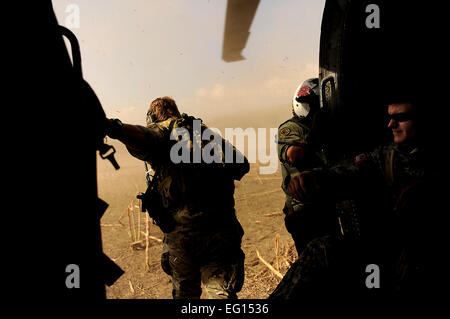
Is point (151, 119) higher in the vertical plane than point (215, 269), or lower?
higher

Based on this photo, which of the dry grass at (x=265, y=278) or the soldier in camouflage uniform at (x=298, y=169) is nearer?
the soldier in camouflage uniform at (x=298, y=169)

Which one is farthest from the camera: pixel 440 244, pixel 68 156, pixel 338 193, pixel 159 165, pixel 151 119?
pixel 151 119

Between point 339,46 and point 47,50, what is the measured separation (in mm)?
2499

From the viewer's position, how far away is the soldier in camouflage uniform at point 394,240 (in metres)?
1.13

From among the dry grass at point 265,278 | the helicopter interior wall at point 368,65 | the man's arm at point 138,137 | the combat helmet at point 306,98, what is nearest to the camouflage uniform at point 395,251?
the helicopter interior wall at point 368,65

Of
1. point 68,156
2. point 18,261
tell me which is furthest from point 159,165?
point 18,261

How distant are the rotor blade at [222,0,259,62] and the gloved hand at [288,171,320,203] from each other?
3.00 feet

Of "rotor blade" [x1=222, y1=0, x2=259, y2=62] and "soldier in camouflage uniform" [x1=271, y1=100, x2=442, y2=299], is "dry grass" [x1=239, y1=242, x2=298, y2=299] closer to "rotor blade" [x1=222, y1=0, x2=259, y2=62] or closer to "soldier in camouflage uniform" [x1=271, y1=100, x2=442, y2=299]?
"soldier in camouflage uniform" [x1=271, y1=100, x2=442, y2=299]

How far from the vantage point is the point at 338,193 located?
1564 millimetres

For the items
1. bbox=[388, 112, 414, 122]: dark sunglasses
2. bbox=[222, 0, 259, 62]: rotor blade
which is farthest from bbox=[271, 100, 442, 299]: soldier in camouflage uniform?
bbox=[222, 0, 259, 62]: rotor blade

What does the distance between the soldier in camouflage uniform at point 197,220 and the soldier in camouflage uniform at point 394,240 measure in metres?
1.09

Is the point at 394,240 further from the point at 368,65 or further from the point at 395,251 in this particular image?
the point at 368,65

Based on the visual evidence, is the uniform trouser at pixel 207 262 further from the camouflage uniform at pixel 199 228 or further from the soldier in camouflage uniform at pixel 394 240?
the soldier in camouflage uniform at pixel 394 240
